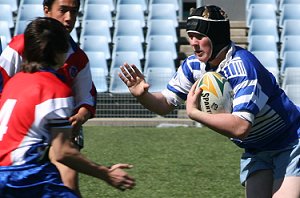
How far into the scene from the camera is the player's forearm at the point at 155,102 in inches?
209

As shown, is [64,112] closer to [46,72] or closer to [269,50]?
[46,72]

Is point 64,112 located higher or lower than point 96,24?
higher

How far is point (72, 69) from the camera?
528 centimetres

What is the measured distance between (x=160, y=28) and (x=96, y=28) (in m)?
1.23

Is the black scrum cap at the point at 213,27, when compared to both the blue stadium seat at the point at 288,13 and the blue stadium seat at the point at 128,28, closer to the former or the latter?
the blue stadium seat at the point at 128,28

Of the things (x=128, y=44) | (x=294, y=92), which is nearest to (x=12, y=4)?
(x=128, y=44)

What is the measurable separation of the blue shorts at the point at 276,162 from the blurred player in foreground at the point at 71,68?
1048 millimetres

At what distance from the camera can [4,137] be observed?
3955mm

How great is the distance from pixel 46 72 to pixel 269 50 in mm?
12012

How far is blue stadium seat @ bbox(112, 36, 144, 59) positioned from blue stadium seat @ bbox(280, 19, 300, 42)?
105 inches

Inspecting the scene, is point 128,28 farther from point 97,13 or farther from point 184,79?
point 184,79

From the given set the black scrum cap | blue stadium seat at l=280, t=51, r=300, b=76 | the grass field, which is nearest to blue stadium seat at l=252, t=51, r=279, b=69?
blue stadium seat at l=280, t=51, r=300, b=76

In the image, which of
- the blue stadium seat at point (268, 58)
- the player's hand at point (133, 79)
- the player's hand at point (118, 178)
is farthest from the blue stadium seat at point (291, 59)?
the player's hand at point (118, 178)

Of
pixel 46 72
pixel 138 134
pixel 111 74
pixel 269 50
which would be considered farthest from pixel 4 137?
pixel 269 50
